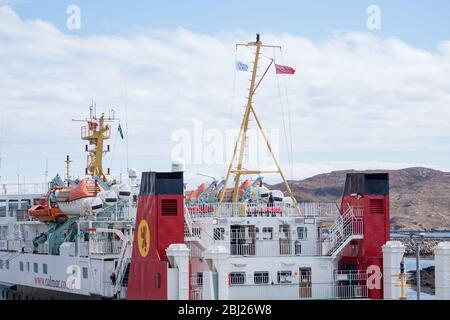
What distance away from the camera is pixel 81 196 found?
Result: 43.0m

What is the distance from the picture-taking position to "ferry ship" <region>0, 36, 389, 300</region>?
34031 mm

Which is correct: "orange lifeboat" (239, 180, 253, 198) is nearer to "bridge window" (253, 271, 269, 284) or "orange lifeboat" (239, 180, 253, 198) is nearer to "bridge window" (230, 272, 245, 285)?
"bridge window" (253, 271, 269, 284)

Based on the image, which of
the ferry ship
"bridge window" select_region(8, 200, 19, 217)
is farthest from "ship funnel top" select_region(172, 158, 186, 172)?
"bridge window" select_region(8, 200, 19, 217)

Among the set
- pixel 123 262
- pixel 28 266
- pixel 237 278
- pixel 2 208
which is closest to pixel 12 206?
pixel 2 208

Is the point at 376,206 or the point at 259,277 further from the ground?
the point at 376,206

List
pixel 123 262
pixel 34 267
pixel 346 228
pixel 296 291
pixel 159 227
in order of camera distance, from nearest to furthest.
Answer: pixel 159 227 → pixel 296 291 → pixel 346 228 → pixel 123 262 → pixel 34 267

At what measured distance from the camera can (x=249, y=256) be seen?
1439 inches

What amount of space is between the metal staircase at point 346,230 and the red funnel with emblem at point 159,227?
22.0ft

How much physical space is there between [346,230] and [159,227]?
7918 mm

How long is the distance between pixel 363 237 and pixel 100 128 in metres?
19.2

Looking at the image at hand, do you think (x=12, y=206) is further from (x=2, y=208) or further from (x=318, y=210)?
(x=318, y=210)
